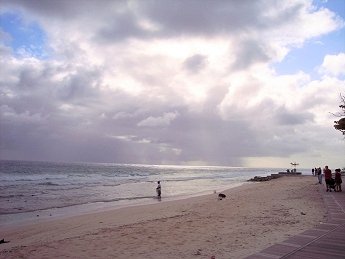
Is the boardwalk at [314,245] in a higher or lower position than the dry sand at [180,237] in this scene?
higher

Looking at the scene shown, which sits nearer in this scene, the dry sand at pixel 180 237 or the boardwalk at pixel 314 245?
the boardwalk at pixel 314 245

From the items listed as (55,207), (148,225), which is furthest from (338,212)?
(55,207)

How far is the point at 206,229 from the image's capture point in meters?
12.1

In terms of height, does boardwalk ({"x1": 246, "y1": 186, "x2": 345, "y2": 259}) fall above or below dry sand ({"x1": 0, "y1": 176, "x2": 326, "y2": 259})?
above

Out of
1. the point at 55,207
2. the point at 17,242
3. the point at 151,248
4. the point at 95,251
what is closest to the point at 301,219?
the point at 151,248

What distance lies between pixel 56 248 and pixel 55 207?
1662 centimetres

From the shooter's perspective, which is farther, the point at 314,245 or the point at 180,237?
the point at 180,237

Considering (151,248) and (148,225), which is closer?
(151,248)

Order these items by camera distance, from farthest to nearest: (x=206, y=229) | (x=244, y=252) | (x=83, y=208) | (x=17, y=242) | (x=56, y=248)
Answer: (x=83, y=208), (x=17, y=242), (x=206, y=229), (x=56, y=248), (x=244, y=252)

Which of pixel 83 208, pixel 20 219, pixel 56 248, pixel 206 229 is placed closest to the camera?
pixel 56 248

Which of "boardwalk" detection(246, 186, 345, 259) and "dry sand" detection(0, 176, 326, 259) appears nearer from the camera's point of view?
"boardwalk" detection(246, 186, 345, 259)

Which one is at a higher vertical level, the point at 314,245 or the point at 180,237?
the point at 314,245

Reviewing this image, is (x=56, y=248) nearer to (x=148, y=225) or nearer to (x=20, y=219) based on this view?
(x=148, y=225)

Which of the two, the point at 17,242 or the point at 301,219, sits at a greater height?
the point at 301,219
